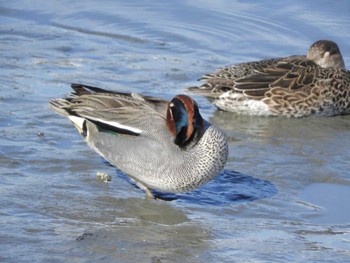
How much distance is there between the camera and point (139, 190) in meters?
6.46

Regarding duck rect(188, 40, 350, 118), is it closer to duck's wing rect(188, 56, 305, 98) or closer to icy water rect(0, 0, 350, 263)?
duck's wing rect(188, 56, 305, 98)

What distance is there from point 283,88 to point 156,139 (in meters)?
2.81

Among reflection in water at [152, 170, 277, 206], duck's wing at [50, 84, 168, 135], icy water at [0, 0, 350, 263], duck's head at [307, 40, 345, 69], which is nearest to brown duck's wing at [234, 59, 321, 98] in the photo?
duck's head at [307, 40, 345, 69]

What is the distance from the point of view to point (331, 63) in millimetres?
8969

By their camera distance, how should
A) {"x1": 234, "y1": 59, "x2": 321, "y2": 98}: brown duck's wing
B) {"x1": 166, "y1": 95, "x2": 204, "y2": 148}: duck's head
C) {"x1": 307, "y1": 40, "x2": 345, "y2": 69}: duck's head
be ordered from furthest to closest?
1. {"x1": 307, "y1": 40, "x2": 345, "y2": 69}: duck's head
2. {"x1": 234, "y1": 59, "x2": 321, "y2": 98}: brown duck's wing
3. {"x1": 166, "y1": 95, "x2": 204, "y2": 148}: duck's head

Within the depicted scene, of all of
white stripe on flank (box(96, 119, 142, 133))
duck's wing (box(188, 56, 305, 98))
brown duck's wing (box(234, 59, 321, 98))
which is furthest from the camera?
brown duck's wing (box(234, 59, 321, 98))

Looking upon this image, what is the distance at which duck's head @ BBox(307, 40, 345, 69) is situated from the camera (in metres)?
8.82

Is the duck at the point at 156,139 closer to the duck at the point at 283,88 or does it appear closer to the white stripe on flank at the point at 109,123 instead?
the white stripe on flank at the point at 109,123

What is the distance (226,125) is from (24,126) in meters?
1.82

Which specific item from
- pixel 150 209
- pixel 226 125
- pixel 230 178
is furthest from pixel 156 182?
pixel 226 125

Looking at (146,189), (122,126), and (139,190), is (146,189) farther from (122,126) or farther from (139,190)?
(122,126)

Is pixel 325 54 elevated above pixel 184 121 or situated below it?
above

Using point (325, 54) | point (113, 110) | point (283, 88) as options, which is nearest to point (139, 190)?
point (113, 110)

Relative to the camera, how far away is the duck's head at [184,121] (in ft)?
19.7
